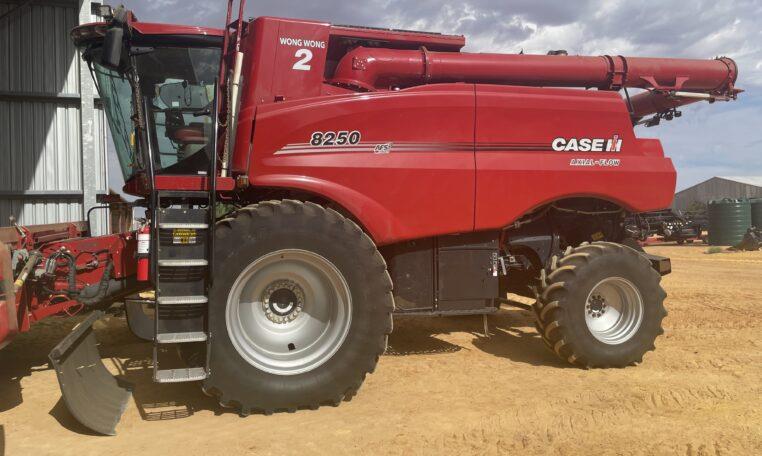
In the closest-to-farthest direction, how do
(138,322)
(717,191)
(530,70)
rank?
(530,70) < (138,322) < (717,191)

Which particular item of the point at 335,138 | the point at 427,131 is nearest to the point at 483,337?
the point at 427,131

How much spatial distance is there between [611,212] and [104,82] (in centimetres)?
501

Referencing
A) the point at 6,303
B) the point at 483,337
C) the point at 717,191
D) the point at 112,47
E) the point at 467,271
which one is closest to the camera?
the point at 6,303

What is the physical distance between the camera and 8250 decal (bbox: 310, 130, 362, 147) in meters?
4.69

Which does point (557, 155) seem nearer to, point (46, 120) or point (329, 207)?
point (329, 207)

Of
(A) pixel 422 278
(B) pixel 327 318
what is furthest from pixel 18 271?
(A) pixel 422 278

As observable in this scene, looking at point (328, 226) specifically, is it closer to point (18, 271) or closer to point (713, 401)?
point (18, 271)

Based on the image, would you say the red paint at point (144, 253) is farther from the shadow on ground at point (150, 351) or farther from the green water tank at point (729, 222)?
the green water tank at point (729, 222)

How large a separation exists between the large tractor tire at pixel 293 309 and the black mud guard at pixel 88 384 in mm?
725

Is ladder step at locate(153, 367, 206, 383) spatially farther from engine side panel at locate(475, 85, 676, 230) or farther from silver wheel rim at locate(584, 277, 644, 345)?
silver wheel rim at locate(584, 277, 644, 345)

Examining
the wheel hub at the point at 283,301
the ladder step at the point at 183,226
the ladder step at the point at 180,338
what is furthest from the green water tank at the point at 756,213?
the ladder step at the point at 180,338

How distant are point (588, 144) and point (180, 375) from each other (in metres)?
4.15

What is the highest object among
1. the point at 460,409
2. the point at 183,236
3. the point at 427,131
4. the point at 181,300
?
the point at 427,131

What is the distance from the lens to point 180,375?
3977mm
